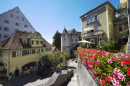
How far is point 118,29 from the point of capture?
13633 millimetres

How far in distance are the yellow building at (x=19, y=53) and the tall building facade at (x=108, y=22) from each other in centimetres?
1564

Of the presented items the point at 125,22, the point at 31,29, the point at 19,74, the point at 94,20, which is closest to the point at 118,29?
the point at 125,22

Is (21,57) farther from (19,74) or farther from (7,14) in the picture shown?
(7,14)

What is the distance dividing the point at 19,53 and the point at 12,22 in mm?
15527

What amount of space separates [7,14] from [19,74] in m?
21.3

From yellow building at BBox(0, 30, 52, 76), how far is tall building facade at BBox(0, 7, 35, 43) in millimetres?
7494

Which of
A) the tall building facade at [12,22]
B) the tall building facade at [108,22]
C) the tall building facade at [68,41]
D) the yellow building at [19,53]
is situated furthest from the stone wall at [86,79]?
the tall building facade at [12,22]

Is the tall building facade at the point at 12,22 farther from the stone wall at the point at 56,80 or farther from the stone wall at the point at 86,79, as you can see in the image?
the stone wall at the point at 86,79

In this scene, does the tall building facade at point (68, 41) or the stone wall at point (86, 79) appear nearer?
the stone wall at point (86, 79)

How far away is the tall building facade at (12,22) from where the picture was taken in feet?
65.3

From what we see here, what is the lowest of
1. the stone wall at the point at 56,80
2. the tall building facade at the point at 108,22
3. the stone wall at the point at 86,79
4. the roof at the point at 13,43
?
the stone wall at the point at 56,80

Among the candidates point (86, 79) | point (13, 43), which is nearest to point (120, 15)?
point (86, 79)

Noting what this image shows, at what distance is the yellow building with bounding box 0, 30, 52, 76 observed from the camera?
40.7 feet

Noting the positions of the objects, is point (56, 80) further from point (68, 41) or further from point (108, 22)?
point (68, 41)
